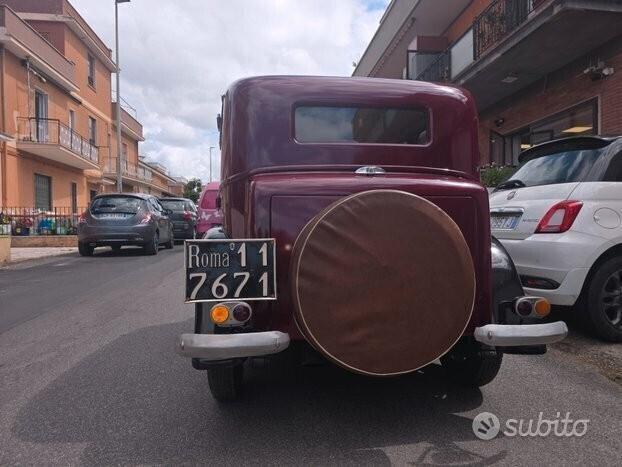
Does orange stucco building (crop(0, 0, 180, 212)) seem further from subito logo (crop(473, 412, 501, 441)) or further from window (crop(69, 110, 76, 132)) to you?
subito logo (crop(473, 412, 501, 441))

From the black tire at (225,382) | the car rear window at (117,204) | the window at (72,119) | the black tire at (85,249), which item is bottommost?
the black tire at (225,382)

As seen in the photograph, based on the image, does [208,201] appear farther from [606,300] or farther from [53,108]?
[53,108]

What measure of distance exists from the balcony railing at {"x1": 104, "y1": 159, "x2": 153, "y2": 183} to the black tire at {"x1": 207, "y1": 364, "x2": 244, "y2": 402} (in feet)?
106

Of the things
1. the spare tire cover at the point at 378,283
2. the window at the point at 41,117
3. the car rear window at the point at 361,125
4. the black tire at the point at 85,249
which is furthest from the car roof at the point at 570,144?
the window at the point at 41,117

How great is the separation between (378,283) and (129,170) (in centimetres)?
3759

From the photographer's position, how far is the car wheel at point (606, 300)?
4.25 meters

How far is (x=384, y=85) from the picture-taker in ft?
11.4

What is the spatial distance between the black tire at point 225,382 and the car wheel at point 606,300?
2.94m

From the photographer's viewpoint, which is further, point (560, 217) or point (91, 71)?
point (91, 71)

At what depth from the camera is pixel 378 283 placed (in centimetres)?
249

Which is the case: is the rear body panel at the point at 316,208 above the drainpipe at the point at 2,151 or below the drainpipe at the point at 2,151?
below

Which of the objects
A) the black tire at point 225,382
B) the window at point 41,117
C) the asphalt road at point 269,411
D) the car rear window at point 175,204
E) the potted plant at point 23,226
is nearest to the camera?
the asphalt road at point 269,411

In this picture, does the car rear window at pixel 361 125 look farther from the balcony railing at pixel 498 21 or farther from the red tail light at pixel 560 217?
the balcony railing at pixel 498 21

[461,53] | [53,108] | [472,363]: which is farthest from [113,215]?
[53,108]
